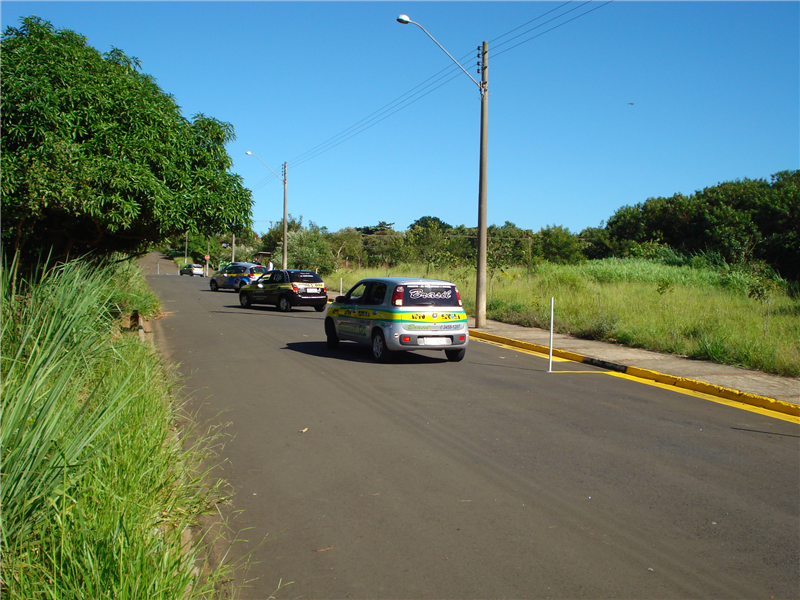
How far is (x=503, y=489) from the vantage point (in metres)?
5.54

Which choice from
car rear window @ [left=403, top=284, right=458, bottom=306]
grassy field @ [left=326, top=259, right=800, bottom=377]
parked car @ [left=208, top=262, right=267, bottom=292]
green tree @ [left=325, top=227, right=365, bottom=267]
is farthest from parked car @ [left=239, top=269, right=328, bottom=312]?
green tree @ [left=325, top=227, right=365, bottom=267]

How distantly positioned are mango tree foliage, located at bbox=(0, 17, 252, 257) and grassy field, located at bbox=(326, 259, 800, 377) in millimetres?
9917

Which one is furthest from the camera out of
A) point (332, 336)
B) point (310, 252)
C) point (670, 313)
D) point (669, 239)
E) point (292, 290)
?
point (669, 239)

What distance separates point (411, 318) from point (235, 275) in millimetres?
28546

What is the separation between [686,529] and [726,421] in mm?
4062

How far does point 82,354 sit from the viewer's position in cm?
545

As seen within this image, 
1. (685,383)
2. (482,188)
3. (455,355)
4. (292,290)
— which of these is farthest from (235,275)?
(685,383)

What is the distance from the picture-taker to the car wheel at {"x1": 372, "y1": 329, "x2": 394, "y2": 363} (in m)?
12.5

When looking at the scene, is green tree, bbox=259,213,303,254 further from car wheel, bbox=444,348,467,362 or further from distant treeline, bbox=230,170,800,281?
car wheel, bbox=444,348,467,362

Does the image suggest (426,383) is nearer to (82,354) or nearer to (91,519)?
(82,354)

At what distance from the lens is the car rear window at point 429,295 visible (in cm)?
1252

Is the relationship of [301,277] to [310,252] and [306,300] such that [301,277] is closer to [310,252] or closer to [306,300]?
[306,300]

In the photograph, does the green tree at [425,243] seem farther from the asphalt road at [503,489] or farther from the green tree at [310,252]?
the asphalt road at [503,489]

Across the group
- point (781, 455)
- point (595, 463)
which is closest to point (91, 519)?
point (595, 463)
